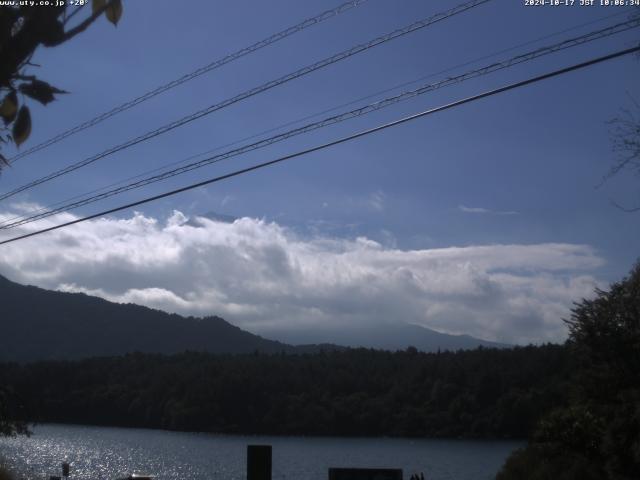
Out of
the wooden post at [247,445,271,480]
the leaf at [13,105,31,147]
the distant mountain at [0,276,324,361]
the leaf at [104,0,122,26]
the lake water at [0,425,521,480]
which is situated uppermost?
the distant mountain at [0,276,324,361]

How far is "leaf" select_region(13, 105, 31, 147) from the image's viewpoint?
4586 mm

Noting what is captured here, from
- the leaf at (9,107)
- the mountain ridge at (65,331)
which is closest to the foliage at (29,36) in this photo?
the leaf at (9,107)

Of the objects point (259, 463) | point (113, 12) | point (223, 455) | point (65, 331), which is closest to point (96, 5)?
point (113, 12)

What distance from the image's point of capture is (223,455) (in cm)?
7206

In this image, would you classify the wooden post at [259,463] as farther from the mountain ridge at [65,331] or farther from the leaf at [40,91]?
the mountain ridge at [65,331]

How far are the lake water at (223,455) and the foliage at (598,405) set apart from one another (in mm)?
26446

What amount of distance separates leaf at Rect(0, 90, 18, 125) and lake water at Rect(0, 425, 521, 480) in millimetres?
44000

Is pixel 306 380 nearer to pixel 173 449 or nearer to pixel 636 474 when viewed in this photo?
pixel 173 449

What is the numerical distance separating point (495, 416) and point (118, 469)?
1627 inches

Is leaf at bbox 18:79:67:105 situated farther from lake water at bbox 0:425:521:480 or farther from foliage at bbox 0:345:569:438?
foliage at bbox 0:345:569:438

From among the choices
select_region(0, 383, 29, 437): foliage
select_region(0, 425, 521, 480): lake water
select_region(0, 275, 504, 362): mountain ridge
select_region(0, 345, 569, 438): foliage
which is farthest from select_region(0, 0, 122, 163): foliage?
select_region(0, 275, 504, 362): mountain ridge

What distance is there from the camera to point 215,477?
55594 millimetres

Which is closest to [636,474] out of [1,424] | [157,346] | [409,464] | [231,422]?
[1,424]

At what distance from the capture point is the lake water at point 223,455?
5600cm
